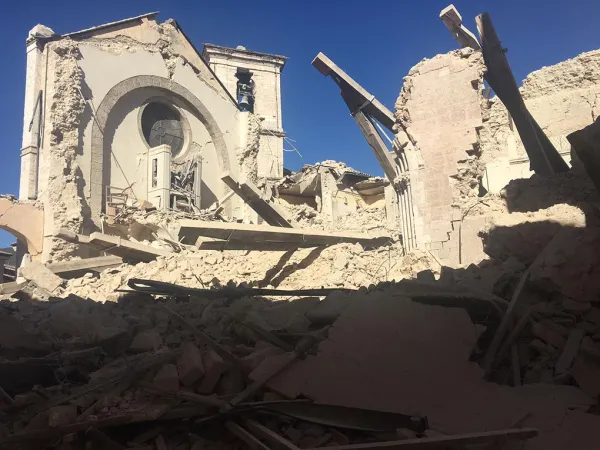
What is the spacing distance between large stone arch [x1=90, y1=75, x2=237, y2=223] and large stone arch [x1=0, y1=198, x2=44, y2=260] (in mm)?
1543

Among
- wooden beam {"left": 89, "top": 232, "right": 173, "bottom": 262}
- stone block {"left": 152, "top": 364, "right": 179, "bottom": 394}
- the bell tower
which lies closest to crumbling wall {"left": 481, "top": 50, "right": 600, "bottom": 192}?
wooden beam {"left": 89, "top": 232, "right": 173, "bottom": 262}

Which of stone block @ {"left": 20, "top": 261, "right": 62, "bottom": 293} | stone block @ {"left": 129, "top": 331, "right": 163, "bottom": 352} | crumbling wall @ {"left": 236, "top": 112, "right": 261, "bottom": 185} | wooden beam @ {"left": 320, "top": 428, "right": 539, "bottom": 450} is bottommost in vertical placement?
wooden beam @ {"left": 320, "top": 428, "right": 539, "bottom": 450}

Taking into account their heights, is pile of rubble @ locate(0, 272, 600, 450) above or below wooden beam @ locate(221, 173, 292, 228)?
below

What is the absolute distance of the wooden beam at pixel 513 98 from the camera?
7.91 metres

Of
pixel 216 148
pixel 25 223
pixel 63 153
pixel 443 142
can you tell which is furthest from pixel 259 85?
pixel 443 142

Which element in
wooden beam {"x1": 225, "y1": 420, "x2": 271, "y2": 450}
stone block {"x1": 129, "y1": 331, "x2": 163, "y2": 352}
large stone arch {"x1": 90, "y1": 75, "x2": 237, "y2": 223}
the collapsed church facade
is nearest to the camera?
wooden beam {"x1": 225, "y1": 420, "x2": 271, "y2": 450}

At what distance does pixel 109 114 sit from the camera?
1558 centimetres

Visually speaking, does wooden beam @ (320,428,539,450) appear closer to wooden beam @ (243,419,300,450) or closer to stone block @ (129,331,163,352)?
wooden beam @ (243,419,300,450)

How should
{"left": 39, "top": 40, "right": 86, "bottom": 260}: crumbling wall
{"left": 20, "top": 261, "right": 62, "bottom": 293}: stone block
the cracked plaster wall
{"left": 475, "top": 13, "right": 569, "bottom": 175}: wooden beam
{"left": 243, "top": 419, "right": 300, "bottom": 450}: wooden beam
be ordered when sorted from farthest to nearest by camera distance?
the cracked plaster wall
{"left": 39, "top": 40, "right": 86, "bottom": 260}: crumbling wall
{"left": 20, "top": 261, "right": 62, "bottom": 293}: stone block
{"left": 475, "top": 13, "right": 569, "bottom": 175}: wooden beam
{"left": 243, "top": 419, "right": 300, "bottom": 450}: wooden beam

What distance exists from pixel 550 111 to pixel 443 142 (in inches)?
310

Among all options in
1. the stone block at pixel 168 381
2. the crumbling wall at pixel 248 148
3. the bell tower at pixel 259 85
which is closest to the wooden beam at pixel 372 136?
the stone block at pixel 168 381

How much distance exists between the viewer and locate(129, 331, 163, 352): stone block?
382 centimetres

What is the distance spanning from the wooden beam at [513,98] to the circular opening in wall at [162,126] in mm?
12500

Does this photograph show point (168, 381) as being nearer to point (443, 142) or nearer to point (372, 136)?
point (443, 142)
